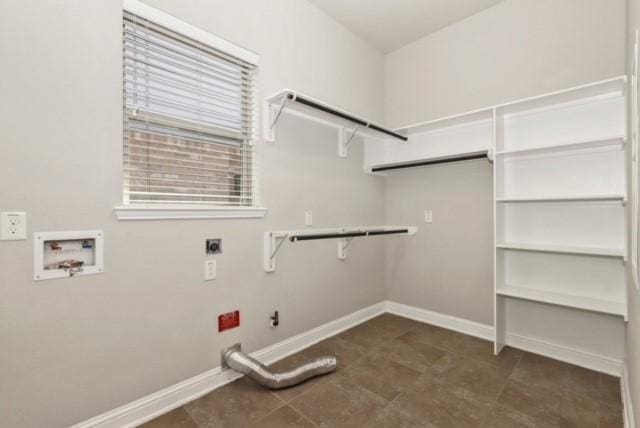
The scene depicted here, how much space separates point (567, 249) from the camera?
6.98 ft

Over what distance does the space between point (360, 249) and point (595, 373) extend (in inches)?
76.9

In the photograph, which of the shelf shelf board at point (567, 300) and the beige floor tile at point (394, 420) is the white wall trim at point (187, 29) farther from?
the shelf shelf board at point (567, 300)

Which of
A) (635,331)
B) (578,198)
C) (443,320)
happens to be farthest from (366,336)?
(578,198)

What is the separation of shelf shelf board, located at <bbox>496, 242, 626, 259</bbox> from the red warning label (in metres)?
2.03

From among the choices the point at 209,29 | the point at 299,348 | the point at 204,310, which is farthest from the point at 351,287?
the point at 209,29

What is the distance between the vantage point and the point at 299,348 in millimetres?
2498

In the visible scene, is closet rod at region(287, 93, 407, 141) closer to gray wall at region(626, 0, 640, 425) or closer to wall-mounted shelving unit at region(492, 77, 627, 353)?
wall-mounted shelving unit at region(492, 77, 627, 353)

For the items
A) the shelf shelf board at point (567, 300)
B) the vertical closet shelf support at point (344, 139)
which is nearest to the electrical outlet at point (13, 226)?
the vertical closet shelf support at point (344, 139)

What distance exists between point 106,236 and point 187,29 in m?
1.27

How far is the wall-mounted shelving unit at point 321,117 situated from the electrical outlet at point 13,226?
1394 mm

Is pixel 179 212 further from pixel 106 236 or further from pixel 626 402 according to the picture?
pixel 626 402

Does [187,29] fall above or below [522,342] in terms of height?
above

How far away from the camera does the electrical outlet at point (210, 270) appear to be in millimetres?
1940

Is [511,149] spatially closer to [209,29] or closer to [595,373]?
[595,373]
